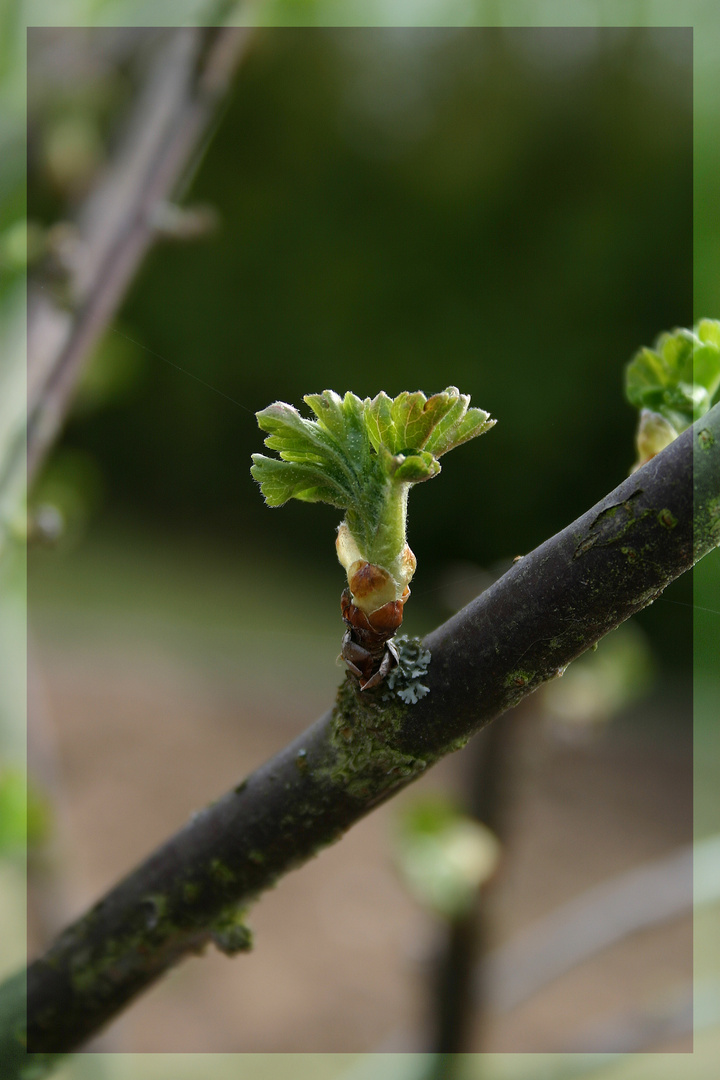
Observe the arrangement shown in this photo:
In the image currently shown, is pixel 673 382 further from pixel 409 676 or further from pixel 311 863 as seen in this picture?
pixel 311 863

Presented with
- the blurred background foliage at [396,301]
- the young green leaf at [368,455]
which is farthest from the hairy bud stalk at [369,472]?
the blurred background foliage at [396,301]

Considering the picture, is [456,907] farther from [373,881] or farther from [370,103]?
[370,103]

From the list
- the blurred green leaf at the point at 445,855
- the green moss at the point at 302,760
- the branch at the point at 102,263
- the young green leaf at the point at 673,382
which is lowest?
the blurred green leaf at the point at 445,855

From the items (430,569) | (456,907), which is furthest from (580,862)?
(456,907)

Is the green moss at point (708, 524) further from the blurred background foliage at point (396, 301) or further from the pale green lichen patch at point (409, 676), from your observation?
the blurred background foliage at point (396, 301)

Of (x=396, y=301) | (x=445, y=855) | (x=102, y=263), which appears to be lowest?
(x=445, y=855)

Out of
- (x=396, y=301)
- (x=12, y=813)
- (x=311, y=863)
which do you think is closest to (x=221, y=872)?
(x=12, y=813)

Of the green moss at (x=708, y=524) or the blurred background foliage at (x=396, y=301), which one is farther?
the blurred background foliage at (x=396, y=301)

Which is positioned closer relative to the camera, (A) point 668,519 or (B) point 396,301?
(A) point 668,519
